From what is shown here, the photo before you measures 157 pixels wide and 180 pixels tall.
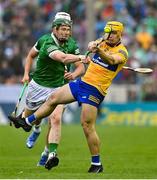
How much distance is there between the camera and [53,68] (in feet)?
49.5

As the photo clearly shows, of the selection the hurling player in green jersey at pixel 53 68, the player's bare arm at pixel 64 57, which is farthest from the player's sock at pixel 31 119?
the player's bare arm at pixel 64 57

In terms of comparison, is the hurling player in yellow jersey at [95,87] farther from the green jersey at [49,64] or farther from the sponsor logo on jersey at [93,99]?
the green jersey at [49,64]

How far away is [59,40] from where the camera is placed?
14578 millimetres

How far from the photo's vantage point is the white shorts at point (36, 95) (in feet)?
50.5

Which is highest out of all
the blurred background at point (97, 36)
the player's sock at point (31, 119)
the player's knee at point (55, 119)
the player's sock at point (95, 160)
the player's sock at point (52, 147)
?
the player's sock at point (31, 119)

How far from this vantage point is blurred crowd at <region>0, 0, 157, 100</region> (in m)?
30.9

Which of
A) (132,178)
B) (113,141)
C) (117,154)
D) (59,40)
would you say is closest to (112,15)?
(113,141)

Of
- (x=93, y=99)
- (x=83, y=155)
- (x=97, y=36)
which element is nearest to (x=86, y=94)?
(x=93, y=99)

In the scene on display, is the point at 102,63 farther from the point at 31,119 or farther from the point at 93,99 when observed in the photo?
the point at 31,119

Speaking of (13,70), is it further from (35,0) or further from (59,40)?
(59,40)

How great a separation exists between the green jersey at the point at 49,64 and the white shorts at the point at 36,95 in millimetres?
86

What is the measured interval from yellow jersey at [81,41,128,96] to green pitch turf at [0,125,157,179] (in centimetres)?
141

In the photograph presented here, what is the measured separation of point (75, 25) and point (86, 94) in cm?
2007

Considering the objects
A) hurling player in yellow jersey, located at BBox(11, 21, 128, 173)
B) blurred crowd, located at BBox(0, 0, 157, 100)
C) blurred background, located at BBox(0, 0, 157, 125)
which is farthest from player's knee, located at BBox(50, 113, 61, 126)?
blurred crowd, located at BBox(0, 0, 157, 100)
